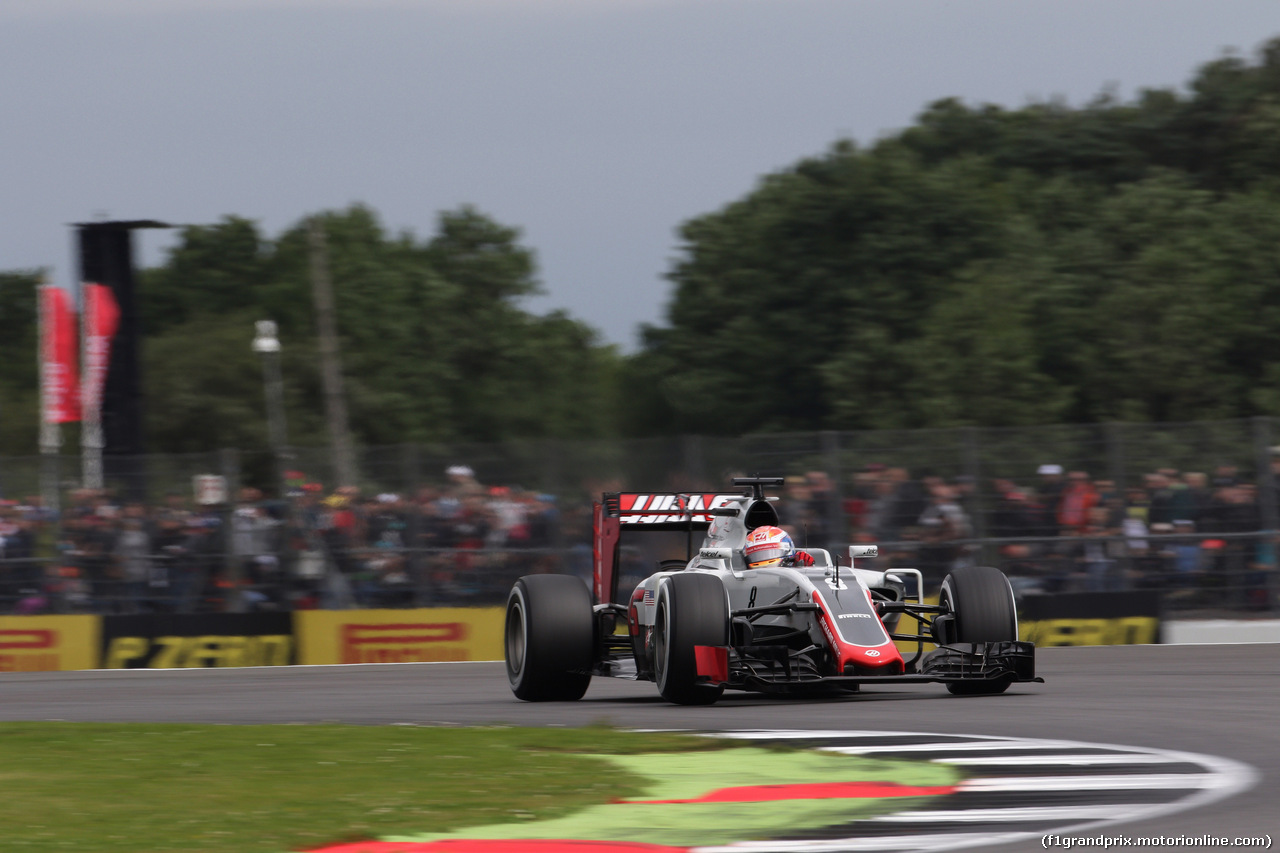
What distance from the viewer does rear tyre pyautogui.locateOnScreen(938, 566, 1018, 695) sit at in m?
12.3

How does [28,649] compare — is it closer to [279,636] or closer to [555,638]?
[279,636]

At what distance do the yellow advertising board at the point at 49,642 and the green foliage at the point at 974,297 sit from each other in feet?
69.3

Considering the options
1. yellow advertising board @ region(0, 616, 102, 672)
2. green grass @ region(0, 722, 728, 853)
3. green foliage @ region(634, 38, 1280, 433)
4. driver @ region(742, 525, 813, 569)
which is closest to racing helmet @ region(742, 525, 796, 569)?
driver @ region(742, 525, 813, 569)

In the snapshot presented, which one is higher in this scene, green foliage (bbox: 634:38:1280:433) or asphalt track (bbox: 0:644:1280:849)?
green foliage (bbox: 634:38:1280:433)

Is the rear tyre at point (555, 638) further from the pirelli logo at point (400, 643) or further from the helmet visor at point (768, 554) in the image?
the pirelli logo at point (400, 643)

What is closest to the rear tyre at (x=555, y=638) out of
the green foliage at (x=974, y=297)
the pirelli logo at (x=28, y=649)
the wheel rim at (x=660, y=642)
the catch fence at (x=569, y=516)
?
the wheel rim at (x=660, y=642)

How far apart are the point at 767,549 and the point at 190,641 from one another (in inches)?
321

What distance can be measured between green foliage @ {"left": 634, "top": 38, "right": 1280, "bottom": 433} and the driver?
80.0ft

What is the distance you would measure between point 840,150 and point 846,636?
107 feet

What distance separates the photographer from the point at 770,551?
12742 millimetres

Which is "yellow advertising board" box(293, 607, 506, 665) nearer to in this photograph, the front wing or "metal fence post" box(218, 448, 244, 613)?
"metal fence post" box(218, 448, 244, 613)

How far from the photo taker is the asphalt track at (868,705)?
9812 millimetres

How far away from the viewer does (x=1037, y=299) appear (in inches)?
1576

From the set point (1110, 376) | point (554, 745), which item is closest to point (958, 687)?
point (554, 745)
